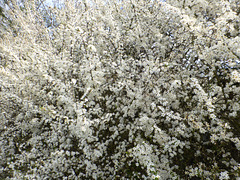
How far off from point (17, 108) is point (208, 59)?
6.37 meters

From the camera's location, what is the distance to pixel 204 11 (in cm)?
683

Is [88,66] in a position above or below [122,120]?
above

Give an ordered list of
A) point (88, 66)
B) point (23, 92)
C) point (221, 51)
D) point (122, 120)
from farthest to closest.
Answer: point (23, 92) < point (122, 120) < point (88, 66) < point (221, 51)

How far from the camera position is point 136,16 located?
5.67 metres

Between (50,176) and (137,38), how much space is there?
4853 mm

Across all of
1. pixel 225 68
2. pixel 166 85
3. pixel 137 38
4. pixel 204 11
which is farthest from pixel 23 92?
pixel 204 11

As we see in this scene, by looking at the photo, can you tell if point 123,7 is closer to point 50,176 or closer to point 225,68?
point 225,68

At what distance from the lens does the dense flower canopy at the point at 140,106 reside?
11.8ft

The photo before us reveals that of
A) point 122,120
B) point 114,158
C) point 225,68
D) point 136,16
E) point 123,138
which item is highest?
point 136,16

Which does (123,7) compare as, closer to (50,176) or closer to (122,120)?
(122,120)

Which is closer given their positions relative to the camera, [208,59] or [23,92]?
[208,59]

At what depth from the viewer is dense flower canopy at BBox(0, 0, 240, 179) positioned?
11.8 ft

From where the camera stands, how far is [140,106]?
4.51 metres

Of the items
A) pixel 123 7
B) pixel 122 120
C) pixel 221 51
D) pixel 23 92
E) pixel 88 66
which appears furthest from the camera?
pixel 123 7
